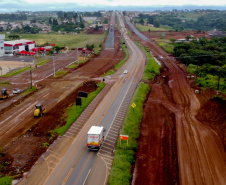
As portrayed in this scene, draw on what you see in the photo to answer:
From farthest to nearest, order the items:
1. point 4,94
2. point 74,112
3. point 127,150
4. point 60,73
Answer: point 60,73
point 4,94
point 74,112
point 127,150

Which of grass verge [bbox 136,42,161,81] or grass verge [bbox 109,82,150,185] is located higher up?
grass verge [bbox 136,42,161,81]

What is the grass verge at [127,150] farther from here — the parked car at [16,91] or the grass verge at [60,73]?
the grass verge at [60,73]

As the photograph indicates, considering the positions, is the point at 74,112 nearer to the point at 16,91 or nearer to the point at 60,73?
the point at 16,91

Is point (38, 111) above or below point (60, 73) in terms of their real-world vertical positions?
below

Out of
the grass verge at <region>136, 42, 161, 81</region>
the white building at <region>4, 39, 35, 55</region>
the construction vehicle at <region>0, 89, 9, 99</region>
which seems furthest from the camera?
the white building at <region>4, 39, 35, 55</region>

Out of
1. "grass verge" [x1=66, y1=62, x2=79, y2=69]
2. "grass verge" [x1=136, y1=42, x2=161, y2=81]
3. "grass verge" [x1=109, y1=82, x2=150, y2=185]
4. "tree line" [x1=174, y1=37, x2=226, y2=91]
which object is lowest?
"grass verge" [x1=109, y1=82, x2=150, y2=185]

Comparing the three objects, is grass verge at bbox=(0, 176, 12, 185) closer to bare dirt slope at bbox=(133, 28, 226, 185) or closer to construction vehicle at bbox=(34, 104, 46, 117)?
bare dirt slope at bbox=(133, 28, 226, 185)

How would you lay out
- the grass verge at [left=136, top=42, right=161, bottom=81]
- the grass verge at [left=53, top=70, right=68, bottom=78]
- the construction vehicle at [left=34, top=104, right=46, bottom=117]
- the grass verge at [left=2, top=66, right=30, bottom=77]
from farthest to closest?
the grass verge at [left=2, top=66, right=30, bottom=77]
the grass verge at [left=53, top=70, right=68, bottom=78]
the grass verge at [left=136, top=42, right=161, bottom=81]
the construction vehicle at [left=34, top=104, right=46, bottom=117]

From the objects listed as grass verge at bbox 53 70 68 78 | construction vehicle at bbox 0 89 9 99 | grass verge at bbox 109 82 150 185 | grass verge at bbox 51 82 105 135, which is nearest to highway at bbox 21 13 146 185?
grass verge at bbox 109 82 150 185

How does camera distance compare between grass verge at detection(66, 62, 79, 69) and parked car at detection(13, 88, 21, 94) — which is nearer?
parked car at detection(13, 88, 21, 94)

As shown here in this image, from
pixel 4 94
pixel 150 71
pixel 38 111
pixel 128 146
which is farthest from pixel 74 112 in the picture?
pixel 150 71
